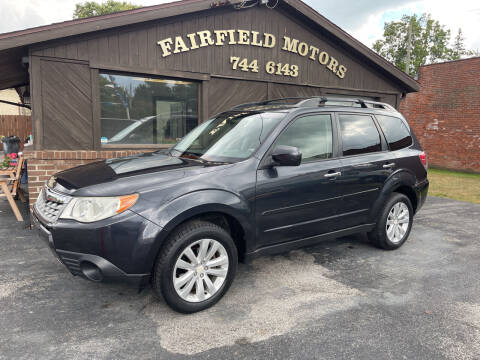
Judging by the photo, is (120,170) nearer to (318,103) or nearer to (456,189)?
(318,103)

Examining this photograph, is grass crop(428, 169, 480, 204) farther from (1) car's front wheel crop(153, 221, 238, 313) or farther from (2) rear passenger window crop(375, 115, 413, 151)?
(1) car's front wheel crop(153, 221, 238, 313)

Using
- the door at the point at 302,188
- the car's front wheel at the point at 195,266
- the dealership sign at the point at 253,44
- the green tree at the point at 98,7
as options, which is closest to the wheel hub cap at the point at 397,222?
the door at the point at 302,188

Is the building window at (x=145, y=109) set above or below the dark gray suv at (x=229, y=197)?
above

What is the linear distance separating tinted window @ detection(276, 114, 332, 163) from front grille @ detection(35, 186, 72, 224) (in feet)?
6.67

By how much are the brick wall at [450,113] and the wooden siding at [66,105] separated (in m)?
16.0

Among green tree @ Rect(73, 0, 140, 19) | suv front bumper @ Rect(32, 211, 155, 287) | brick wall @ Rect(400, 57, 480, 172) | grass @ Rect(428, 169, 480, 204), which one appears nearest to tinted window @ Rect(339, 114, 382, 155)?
suv front bumper @ Rect(32, 211, 155, 287)

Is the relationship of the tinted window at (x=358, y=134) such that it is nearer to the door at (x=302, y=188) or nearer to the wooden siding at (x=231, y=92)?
the door at (x=302, y=188)

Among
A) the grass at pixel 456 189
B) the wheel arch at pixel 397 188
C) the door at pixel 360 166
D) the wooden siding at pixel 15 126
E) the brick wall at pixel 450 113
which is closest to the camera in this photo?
the door at pixel 360 166

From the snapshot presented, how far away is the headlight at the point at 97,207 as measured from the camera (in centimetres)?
271

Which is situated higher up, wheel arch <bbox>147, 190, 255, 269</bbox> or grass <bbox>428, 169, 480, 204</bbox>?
wheel arch <bbox>147, 190, 255, 269</bbox>

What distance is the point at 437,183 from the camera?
1224 centimetres

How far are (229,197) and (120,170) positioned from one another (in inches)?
41.3

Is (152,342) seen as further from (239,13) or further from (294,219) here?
(239,13)

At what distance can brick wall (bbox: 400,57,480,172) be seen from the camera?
15492 mm
